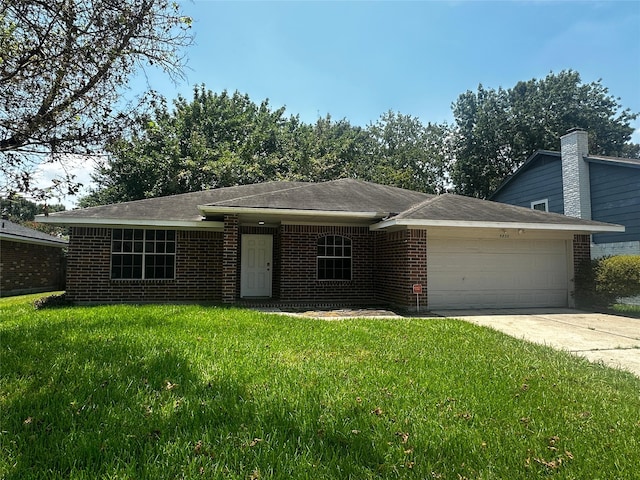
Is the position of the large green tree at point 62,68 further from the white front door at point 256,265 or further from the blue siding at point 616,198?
the blue siding at point 616,198

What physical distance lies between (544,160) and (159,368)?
18021mm

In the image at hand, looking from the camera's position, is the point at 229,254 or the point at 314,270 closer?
the point at 229,254

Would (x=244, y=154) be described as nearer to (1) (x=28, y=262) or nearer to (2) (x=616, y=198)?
(1) (x=28, y=262)

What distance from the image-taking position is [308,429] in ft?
10.2

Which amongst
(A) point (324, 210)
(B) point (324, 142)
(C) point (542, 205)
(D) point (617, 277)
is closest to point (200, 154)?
(B) point (324, 142)

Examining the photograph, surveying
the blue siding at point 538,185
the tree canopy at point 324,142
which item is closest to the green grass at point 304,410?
the blue siding at point 538,185

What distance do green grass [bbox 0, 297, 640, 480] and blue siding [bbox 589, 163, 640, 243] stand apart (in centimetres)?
1009

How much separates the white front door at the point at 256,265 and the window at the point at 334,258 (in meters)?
1.74

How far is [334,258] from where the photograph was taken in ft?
39.3

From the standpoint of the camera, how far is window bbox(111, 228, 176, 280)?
11115 mm

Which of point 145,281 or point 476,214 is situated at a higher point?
point 476,214

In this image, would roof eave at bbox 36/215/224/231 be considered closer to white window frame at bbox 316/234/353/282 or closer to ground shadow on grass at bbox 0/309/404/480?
white window frame at bbox 316/234/353/282

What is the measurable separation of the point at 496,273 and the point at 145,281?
10318 mm

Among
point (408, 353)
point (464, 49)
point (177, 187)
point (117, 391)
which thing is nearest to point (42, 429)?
point (117, 391)
